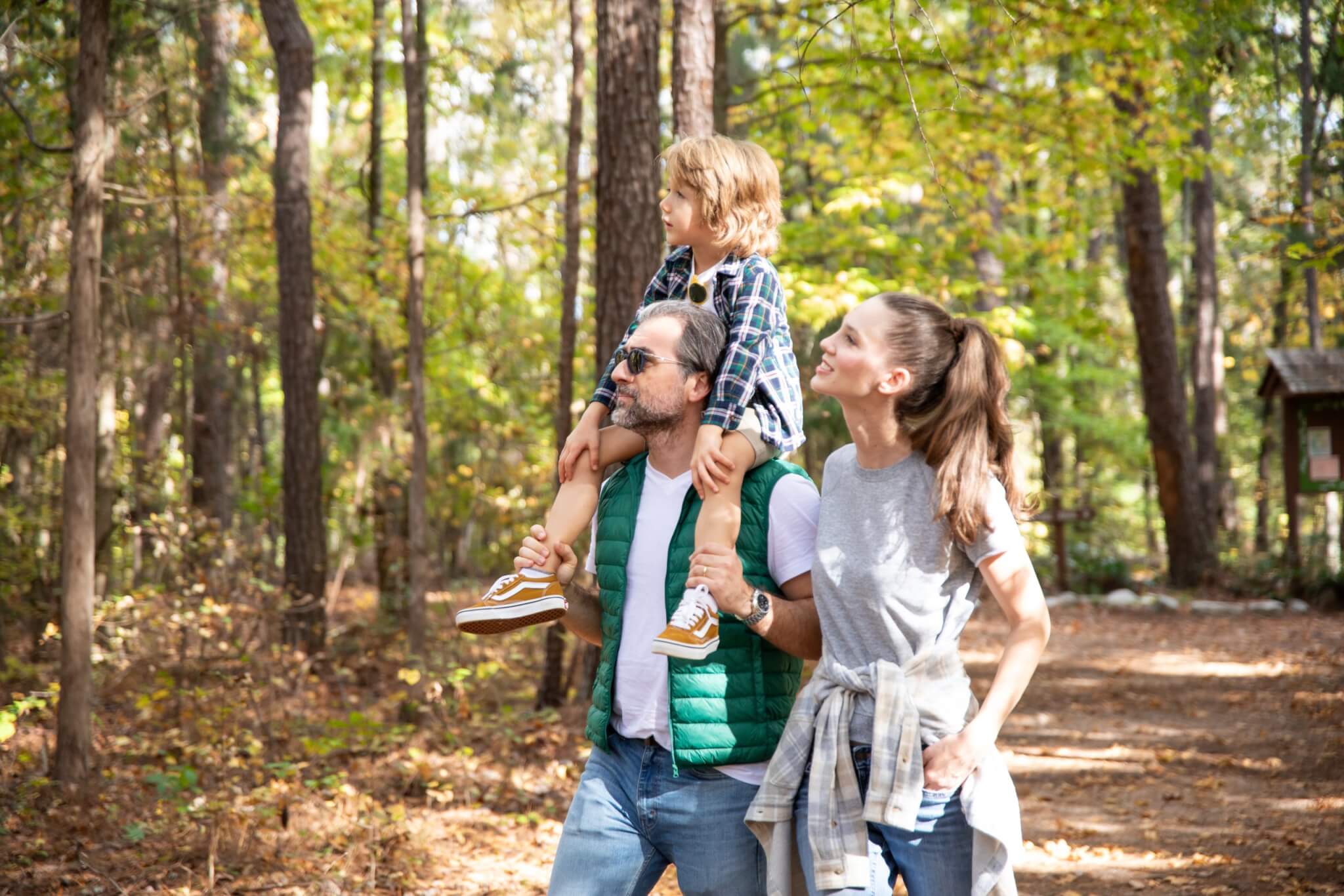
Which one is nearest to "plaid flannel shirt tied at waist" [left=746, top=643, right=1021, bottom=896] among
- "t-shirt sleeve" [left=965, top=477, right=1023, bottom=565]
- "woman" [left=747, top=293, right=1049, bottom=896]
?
"woman" [left=747, top=293, right=1049, bottom=896]

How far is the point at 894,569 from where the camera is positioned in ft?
7.63

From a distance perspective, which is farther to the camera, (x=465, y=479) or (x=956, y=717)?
(x=465, y=479)

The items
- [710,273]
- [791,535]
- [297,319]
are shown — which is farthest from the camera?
[297,319]

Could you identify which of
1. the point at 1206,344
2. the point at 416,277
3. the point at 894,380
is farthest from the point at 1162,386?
the point at 894,380

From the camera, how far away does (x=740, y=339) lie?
109 inches

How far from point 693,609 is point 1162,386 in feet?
50.7

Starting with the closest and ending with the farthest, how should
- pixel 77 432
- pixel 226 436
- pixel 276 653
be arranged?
pixel 77 432 < pixel 276 653 < pixel 226 436

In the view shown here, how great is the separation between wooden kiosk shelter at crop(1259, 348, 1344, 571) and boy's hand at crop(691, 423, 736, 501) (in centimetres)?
1500

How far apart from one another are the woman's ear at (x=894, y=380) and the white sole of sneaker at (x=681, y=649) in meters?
0.66

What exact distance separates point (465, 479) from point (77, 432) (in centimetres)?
903

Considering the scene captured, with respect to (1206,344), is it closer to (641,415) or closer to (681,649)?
(641,415)

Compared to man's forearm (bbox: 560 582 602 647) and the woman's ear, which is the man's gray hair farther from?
man's forearm (bbox: 560 582 602 647)

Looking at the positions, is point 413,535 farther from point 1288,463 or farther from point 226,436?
point 1288,463

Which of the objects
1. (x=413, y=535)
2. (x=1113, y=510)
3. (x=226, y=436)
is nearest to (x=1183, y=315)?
(x=1113, y=510)
